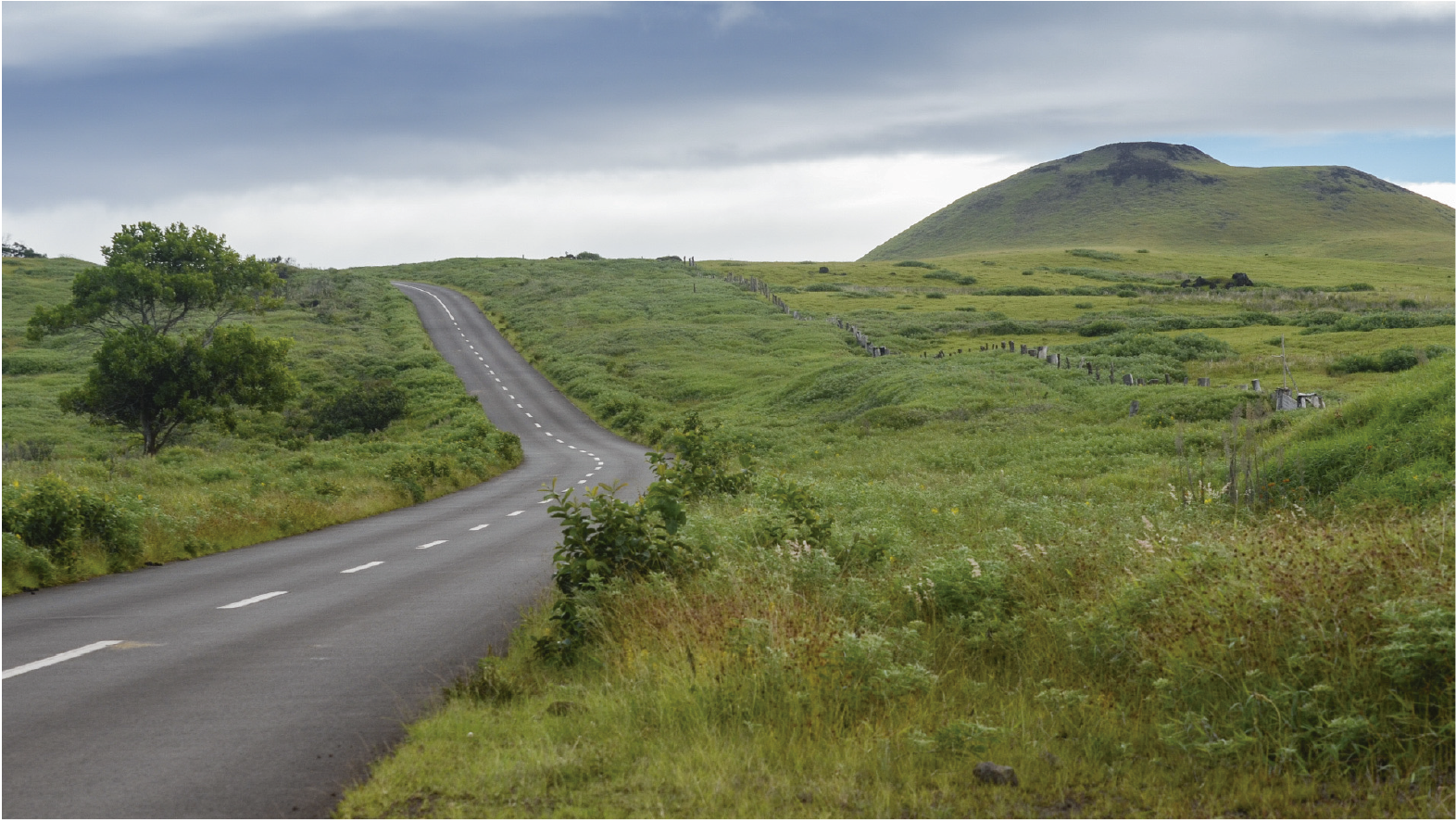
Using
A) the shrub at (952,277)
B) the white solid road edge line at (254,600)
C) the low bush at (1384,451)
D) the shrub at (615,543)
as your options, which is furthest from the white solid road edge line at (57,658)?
the shrub at (952,277)

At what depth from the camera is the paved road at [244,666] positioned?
557cm

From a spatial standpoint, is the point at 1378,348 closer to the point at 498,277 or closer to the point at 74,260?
the point at 498,277

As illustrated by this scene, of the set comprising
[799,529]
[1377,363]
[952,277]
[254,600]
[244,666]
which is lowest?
[254,600]

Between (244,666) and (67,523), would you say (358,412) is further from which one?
(244,666)

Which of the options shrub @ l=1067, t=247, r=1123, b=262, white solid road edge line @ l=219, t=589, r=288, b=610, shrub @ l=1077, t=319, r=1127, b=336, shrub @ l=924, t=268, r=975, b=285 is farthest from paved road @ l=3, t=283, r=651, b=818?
shrub @ l=1067, t=247, r=1123, b=262

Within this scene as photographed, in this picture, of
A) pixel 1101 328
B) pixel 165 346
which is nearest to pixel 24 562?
pixel 165 346

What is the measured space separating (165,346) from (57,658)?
125ft

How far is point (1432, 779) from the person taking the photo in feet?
16.3

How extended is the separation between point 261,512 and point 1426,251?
618ft

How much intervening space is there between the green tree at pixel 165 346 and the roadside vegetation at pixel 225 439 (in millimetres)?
117

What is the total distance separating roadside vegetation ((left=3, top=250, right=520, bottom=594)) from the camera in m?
14.8

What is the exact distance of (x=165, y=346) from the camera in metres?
42.3

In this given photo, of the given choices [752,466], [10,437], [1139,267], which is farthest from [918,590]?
[1139,267]

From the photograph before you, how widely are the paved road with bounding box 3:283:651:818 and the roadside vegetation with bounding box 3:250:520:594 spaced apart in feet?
3.20
